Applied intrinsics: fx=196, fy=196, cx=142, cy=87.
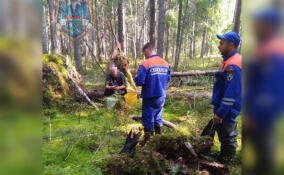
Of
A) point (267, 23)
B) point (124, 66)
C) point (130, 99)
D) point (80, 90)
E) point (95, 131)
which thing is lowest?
point (95, 131)

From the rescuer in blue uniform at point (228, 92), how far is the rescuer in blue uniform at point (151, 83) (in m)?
1.35

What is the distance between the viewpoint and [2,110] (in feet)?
2.17

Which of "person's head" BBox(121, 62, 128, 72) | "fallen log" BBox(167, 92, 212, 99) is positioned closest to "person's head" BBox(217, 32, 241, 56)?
"fallen log" BBox(167, 92, 212, 99)

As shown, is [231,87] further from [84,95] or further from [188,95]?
[188,95]

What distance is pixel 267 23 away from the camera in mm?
548

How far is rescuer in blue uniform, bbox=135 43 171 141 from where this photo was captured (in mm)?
3725

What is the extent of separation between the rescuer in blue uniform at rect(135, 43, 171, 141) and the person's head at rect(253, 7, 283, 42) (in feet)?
10.3

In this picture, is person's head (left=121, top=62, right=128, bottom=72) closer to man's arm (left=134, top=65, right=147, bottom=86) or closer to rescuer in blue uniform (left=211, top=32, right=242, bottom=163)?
man's arm (left=134, top=65, right=147, bottom=86)

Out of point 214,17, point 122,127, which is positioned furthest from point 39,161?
point 214,17

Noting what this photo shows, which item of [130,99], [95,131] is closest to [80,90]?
[130,99]

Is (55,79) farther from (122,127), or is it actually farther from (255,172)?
(255,172)

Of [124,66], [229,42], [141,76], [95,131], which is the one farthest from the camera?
[124,66]

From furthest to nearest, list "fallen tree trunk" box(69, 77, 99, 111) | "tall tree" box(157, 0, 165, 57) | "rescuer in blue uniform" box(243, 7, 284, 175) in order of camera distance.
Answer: "tall tree" box(157, 0, 165, 57)
"fallen tree trunk" box(69, 77, 99, 111)
"rescuer in blue uniform" box(243, 7, 284, 175)

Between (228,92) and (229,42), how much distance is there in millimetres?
609
